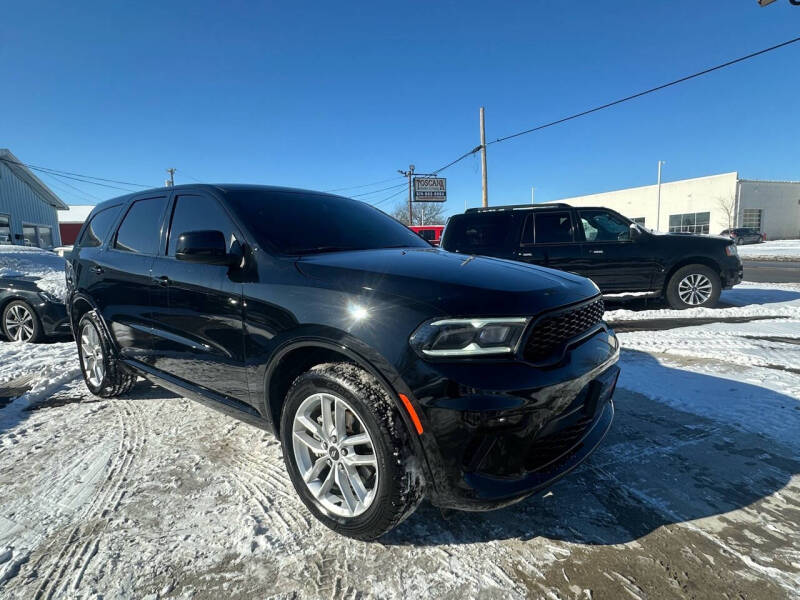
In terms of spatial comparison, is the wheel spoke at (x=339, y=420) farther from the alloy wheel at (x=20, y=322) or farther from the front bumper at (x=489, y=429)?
the alloy wheel at (x=20, y=322)

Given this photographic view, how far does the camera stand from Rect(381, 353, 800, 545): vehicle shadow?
2.03 m

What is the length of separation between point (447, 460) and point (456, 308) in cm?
61

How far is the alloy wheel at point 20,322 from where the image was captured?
595cm

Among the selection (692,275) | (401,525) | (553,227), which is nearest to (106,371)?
(401,525)

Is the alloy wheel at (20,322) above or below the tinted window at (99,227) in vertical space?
below

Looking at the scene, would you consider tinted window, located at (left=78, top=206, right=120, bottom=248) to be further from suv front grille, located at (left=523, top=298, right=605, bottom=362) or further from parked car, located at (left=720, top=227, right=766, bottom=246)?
parked car, located at (left=720, top=227, right=766, bottom=246)

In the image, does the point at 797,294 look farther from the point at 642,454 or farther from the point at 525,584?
the point at 525,584

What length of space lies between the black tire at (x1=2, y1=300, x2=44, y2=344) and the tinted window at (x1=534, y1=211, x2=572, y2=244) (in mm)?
7631

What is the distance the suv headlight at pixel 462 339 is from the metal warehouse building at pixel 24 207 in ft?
82.6

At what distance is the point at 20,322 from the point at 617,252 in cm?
919

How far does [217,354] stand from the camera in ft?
8.38

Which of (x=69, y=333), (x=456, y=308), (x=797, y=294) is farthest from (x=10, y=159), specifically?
(x=797, y=294)

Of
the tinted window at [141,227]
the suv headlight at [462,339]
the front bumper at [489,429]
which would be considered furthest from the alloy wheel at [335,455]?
the tinted window at [141,227]

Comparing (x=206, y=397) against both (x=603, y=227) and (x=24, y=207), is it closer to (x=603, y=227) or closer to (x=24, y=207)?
(x=603, y=227)
